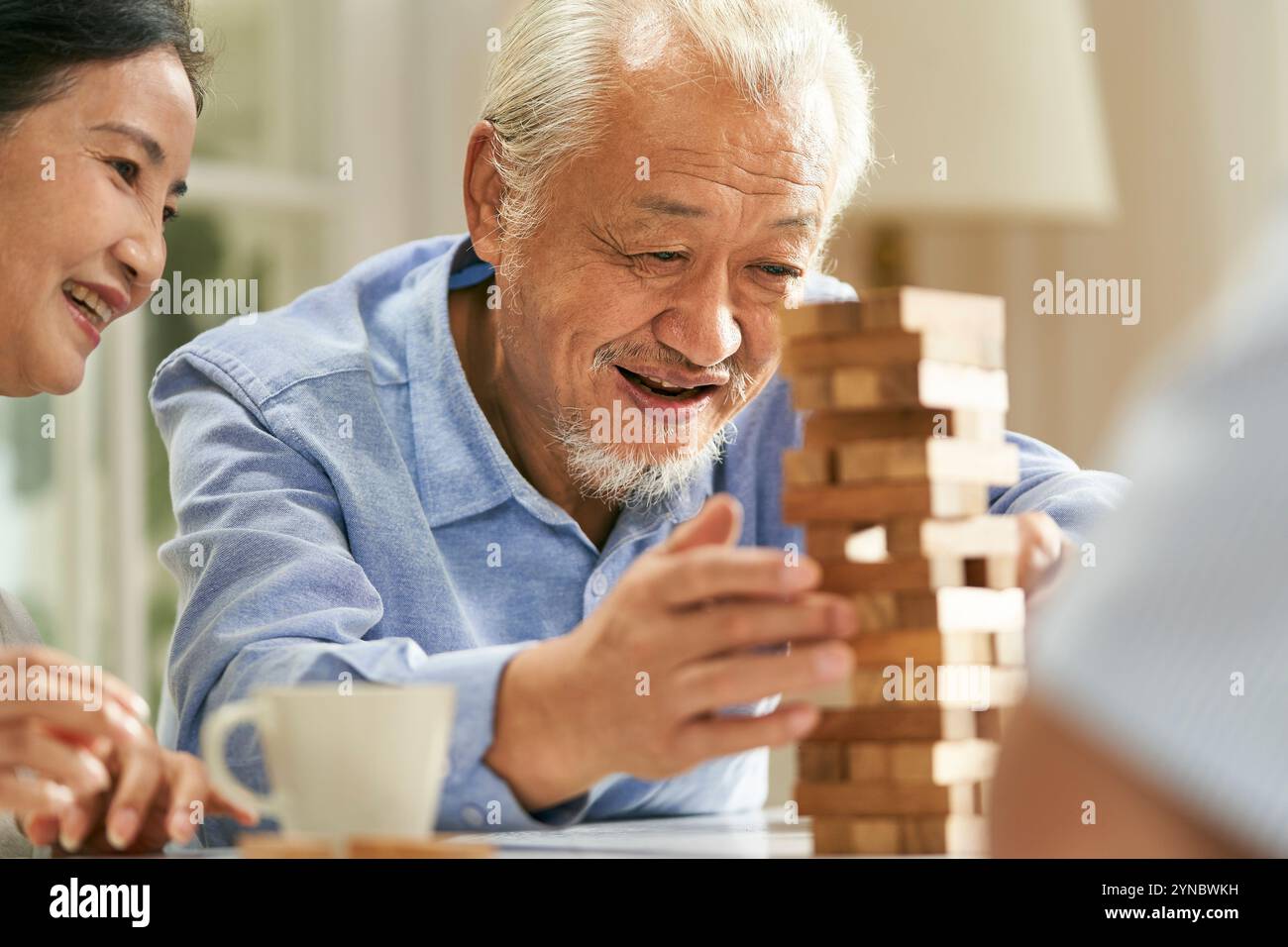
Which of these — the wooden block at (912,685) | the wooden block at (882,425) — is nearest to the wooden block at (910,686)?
the wooden block at (912,685)

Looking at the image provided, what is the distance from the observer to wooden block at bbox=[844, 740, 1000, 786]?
0.61 metres

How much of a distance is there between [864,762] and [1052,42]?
1437 millimetres

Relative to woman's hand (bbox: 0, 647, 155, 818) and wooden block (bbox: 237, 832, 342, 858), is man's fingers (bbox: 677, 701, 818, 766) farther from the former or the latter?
woman's hand (bbox: 0, 647, 155, 818)

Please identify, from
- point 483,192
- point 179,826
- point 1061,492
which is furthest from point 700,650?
point 483,192

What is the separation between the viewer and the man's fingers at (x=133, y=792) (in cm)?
70

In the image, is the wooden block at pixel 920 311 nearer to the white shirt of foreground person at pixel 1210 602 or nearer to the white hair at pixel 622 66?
the white shirt of foreground person at pixel 1210 602

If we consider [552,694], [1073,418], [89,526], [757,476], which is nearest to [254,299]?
[89,526]

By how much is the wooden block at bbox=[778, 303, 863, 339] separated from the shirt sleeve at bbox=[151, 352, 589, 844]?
0.67 feet

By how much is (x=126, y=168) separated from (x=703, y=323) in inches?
15.9

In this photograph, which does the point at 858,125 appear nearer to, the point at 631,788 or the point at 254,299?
the point at 631,788

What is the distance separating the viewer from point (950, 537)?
62 cm

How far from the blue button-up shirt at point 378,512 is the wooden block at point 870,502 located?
22 cm

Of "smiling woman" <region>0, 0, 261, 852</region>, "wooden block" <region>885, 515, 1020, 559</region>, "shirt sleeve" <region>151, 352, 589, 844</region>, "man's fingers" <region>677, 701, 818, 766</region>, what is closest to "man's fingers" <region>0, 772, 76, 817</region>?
"shirt sleeve" <region>151, 352, 589, 844</region>

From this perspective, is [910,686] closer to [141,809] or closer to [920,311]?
[920,311]
